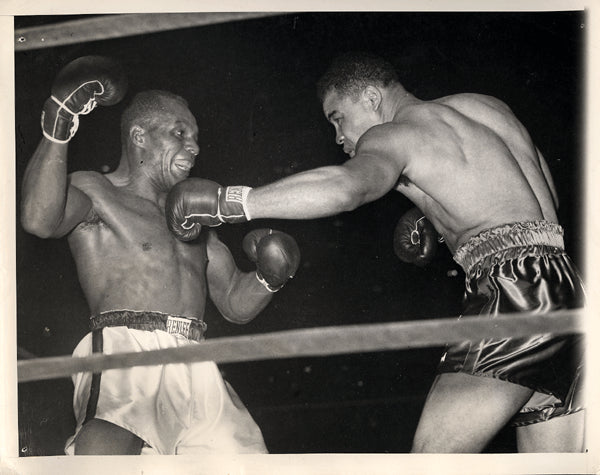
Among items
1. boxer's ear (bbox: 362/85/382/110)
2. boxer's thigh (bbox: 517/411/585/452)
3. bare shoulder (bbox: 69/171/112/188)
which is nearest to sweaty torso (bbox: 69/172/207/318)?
bare shoulder (bbox: 69/171/112/188)

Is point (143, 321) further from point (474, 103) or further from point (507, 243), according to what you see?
point (474, 103)

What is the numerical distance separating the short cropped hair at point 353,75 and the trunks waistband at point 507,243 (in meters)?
0.58

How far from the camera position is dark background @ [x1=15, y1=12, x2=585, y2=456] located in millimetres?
2256

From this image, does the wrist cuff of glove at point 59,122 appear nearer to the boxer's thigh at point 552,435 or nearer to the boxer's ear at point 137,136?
the boxer's ear at point 137,136

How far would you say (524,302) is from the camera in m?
2.12

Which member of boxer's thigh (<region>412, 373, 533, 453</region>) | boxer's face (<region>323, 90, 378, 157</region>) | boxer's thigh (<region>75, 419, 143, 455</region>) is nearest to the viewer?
boxer's thigh (<region>412, 373, 533, 453</region>)

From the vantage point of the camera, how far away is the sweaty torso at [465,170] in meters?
2.16

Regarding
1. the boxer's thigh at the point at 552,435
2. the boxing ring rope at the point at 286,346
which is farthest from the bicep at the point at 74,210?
the boxer's thigh at the point at 552,435

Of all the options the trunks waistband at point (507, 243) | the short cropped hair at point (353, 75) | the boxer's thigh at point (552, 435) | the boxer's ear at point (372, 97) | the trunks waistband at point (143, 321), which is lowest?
the boxer's thigh at point (552, 435)

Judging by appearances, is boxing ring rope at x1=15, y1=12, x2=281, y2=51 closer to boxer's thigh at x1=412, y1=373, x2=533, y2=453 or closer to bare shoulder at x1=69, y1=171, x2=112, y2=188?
bare shoulder at x1=69, y1=171, x2=112, y2=188

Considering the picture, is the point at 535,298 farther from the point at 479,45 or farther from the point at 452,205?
the point at 479,45

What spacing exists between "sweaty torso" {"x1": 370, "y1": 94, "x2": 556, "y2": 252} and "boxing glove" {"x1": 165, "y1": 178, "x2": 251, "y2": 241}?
463 mm

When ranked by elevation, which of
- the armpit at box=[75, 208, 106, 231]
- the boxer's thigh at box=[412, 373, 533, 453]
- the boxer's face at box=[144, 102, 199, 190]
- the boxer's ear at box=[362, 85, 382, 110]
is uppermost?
the boxer's ear at box=[362, 85, 382, 110]

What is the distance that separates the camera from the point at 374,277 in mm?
2320
